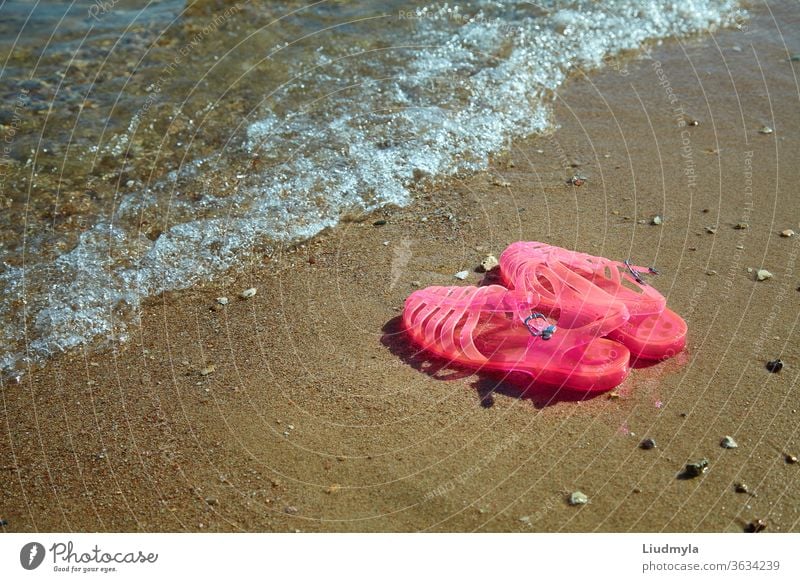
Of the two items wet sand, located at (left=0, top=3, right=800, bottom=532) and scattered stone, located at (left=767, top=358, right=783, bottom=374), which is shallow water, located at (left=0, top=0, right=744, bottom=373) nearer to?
wet sand, located at (left=0, top=3, right=800, bottom=532)

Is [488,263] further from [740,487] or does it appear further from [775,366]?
[740,487]

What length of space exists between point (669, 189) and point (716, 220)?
43 centimetres

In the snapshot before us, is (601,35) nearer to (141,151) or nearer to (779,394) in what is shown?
(141,151)

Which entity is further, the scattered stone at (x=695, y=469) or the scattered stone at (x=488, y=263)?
the scattered stone at (x=488, y=263)

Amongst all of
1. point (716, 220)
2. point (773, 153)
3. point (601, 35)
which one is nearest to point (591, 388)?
point (716, 220)

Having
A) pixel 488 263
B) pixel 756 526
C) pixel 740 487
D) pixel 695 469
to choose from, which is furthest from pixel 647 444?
pixel 488 263

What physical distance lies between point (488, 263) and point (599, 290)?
0.72m

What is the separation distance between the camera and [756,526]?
3287mm

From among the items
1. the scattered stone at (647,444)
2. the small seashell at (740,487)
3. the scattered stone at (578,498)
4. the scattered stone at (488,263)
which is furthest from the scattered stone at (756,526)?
the scattered stone at (488,263)

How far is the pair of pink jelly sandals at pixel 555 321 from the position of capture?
3.99m

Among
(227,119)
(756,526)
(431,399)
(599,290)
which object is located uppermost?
(227,119)

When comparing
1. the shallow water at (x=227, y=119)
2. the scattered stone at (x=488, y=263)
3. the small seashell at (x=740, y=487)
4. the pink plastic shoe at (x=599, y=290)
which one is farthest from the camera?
the shallow water at (x=227, y=119)

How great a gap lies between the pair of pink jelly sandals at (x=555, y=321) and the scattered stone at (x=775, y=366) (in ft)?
1.31
